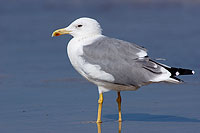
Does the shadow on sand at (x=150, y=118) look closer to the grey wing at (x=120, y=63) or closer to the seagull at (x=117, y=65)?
the seagull at (x=117, y=65)

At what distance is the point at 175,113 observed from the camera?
23.6 feet

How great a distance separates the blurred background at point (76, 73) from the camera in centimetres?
686

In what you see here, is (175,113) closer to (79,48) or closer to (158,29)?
(79,48)

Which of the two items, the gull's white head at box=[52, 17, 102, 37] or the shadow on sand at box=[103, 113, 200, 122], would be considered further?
the gull's white head at box=[52, 17, 102, 37]

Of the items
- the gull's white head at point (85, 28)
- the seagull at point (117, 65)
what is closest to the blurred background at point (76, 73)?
the seagull at point (117, 65)

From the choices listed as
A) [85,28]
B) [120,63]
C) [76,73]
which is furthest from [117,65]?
[76,73]

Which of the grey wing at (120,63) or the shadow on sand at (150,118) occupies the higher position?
the grey wing at (120,63)

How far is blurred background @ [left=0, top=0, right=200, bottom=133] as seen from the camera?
686cm

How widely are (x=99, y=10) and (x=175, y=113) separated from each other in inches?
347

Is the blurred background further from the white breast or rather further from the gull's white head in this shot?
the gull's white head

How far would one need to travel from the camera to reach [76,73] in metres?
9.65

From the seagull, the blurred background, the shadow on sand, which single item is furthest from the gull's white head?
the shadow on sand

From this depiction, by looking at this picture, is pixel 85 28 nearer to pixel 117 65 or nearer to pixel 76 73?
pixel 117 65

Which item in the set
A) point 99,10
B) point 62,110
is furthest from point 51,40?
point 62,110
